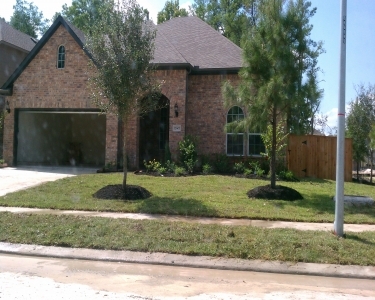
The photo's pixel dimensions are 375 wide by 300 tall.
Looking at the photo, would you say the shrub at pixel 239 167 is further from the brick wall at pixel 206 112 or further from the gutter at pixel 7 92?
the gutter at pixel 7 92

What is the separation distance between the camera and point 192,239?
8680mm

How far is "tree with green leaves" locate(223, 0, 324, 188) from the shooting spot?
12422 mm

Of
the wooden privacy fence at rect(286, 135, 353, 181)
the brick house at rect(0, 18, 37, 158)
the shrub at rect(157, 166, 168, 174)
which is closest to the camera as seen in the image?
the shrub at rect(157, 166, 168, 174)

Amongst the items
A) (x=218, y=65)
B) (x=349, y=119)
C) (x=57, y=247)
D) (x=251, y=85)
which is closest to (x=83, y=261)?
(x=57, y=247)

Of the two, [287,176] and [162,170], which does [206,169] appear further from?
[287,176]

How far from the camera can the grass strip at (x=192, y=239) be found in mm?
7980

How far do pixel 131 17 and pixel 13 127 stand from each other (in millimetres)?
10155

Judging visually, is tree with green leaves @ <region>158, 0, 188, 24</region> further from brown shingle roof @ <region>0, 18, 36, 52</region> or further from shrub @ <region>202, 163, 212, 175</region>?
shrub @ <region>202, 163, 212, 175</region>

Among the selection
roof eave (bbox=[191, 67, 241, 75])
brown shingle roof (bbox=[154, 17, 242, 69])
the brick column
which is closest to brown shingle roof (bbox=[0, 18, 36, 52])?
brown shingle roof (bbox=[154, 17, 242, 69])

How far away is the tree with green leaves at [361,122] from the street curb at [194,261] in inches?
740

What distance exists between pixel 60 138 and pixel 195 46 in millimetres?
9384

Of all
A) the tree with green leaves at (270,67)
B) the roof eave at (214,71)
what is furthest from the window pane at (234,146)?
the tree with green leaves at (270,67)

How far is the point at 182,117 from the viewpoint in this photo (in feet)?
60.2

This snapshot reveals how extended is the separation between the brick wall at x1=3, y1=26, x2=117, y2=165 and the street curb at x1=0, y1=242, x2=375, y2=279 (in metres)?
10.2
